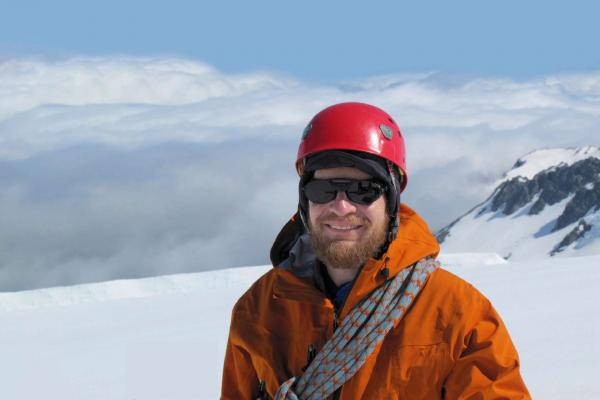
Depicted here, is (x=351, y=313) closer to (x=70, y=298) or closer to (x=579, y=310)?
(x=579, y=310)

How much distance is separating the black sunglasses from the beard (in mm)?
61

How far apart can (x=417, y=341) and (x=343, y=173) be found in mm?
611

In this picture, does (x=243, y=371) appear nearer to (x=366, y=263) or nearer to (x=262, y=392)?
(x=262, y=392)

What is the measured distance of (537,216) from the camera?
146250mm

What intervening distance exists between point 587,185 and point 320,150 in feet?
497

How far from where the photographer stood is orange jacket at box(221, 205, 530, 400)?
2318mm

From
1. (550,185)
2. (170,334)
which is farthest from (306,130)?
Result: (550,185)

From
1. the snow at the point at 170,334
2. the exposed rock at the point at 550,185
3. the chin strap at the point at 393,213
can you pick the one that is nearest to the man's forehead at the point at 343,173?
the chin strap at the point at 393,213

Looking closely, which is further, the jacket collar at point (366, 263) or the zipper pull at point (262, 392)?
the zipper pull at point (262, 392)

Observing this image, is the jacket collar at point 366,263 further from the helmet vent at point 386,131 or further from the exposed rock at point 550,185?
the exposed rock at point 550,185

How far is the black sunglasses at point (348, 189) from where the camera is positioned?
2.53m

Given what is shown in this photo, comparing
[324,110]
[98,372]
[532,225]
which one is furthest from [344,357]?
[532,225]

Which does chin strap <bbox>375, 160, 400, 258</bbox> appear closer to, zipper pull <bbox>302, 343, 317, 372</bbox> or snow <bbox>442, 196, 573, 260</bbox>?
zipper pull <bbox>302, 343, 317, 372</bbox>

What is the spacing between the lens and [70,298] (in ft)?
39.5
